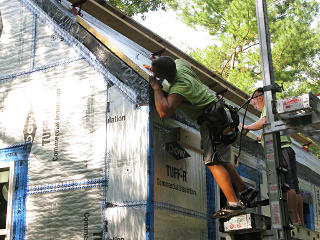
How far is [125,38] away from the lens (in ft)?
24.3

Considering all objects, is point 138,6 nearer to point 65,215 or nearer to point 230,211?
point 65,215

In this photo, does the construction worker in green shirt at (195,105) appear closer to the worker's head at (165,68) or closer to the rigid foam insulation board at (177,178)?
the worker's head at (165,68)

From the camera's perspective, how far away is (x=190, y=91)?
452 centimetres

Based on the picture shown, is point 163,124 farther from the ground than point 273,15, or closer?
closer

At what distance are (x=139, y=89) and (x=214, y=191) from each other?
1.75m

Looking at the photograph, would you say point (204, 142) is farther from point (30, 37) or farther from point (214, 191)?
point (30, 37)

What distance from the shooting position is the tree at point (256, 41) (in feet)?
70.6

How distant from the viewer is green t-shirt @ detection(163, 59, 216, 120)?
14.8 feet

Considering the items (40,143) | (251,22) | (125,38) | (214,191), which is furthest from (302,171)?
(251,22)

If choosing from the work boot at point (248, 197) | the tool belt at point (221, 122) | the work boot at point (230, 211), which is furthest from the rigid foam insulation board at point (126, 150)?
the work boot at point (248, 197)

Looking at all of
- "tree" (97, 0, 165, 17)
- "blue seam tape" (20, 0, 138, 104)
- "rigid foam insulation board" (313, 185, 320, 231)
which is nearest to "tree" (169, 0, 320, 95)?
"tree" (97, 0, 165, 17)

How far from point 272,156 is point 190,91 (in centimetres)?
107

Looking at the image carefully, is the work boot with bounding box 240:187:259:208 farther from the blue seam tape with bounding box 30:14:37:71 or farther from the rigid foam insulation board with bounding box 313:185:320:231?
the rigid foam insulation board with bounding box 313:185:320:231

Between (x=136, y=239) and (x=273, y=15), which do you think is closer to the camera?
(x=136, y=239)
